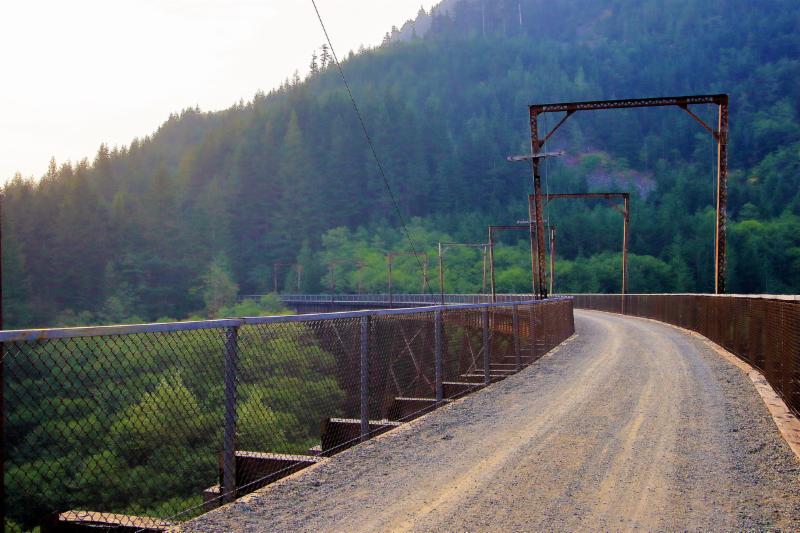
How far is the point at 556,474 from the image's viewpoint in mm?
7461

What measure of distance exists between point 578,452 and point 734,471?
1.57 meters

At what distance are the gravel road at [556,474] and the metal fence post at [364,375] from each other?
246 mm

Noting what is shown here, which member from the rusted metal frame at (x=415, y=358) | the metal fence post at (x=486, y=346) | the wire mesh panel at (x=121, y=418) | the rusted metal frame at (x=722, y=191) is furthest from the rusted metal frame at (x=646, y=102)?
the wire mesh panel at (x=121, y=418)

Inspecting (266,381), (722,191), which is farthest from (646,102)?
(266,381)

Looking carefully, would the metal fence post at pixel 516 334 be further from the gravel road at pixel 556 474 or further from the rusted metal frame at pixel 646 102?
the rusted metal frame at pixel 646 102

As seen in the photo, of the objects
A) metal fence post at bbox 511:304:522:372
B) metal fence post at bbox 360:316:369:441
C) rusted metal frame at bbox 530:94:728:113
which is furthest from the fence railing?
metal fence post at bbox 360:316:369:441

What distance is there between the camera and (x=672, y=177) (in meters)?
186

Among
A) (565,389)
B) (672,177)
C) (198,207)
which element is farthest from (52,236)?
(672,177)

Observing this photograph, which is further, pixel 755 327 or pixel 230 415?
pixel 755 327

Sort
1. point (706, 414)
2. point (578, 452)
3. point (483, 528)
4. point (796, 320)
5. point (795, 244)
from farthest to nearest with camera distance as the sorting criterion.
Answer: point (795, 244) < point (706, 414) < point (796, 320) < point (578, 452) < point (483, 528)

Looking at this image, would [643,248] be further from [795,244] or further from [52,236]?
[52,236]

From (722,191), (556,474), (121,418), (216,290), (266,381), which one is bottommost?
(216,290)

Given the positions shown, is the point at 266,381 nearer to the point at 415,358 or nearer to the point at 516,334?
the point at 415,358

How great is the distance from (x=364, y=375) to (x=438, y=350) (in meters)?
2.77
